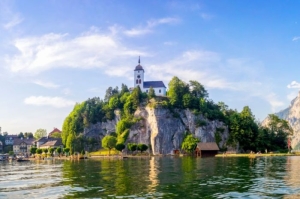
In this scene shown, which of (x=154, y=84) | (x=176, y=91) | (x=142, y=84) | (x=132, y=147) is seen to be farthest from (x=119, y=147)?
(x=154, y=84)

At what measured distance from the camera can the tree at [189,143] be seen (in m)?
142

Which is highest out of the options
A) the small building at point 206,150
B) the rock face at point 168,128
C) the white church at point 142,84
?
the white church at point 142,84

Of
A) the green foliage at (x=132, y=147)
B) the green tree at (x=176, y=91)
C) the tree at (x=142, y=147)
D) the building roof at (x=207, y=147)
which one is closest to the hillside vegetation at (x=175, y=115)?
the green tree at (x=176, y=91)

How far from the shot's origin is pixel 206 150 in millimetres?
129875

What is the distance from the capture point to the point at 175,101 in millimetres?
162250

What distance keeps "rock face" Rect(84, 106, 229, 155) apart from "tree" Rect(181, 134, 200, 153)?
6.25m

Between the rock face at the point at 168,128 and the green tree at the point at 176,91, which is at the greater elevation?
the green tree at the point at 176,91

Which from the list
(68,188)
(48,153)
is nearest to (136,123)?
(48,153)

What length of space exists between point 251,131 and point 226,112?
26.1 m

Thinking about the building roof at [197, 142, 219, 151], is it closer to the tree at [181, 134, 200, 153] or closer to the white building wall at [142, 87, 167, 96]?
the tree at [181, 134, 200, 153]

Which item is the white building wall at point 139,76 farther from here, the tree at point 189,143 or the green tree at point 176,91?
the tree at point 189,143

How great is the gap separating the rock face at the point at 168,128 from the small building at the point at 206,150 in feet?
68.3

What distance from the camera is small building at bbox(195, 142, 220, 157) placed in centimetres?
13000

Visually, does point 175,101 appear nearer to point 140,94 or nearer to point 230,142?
point 140,94
